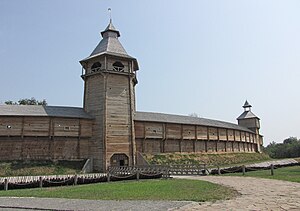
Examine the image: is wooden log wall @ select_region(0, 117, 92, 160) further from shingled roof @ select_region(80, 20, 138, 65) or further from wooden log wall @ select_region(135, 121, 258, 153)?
shingled roof @ select_region(80, 20, 138, 65)

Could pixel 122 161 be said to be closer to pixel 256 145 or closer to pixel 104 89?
pixel 104 89

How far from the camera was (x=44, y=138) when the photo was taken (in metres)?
27.0

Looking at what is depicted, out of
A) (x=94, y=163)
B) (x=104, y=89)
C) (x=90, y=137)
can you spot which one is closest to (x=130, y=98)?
(x=104, y=89)

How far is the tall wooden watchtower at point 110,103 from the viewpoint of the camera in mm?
28531

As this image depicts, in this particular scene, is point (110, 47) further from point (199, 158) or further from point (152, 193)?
point (152, 193)

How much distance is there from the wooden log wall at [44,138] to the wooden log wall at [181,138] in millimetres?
6506

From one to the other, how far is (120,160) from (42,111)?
9.80 metres

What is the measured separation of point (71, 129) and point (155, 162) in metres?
10.0

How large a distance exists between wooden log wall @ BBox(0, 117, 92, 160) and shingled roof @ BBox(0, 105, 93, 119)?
42 cm

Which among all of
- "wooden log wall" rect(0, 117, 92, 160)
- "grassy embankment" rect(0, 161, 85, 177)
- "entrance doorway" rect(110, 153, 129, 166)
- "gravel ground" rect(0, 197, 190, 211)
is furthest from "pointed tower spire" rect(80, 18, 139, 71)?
"gravel ground" rect(0, 197, 190, 211)

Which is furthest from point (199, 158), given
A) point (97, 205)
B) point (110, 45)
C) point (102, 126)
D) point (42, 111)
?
point (97, 205)

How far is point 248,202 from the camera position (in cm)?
877

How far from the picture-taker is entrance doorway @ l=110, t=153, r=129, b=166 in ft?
94.7

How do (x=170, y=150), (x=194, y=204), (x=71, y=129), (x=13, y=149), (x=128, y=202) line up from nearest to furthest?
(x=194, y=204)
(x=128, y=202)
(x=13, y=149)
(x=71, y=129)
(x=170, y=150)
